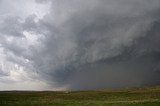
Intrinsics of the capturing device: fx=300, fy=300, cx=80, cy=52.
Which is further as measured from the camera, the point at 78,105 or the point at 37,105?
the point at 37,105

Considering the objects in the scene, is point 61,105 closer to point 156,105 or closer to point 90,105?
point 90,105

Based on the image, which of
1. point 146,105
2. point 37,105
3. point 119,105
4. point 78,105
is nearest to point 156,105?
point 146,105

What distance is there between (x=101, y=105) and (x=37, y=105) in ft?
40.2

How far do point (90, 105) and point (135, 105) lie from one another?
302 inches

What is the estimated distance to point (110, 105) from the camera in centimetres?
5166

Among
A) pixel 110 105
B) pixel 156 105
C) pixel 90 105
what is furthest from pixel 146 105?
pixel 90 105

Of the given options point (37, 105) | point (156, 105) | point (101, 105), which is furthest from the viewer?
point (37, 105)

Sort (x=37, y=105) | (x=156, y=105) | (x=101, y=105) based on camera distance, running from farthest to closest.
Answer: (x=37, y=105) → (x=101, y=105) → (x=156, y=105)

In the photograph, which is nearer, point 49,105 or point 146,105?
point 146,105

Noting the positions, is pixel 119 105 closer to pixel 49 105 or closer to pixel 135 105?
pixel 135 105

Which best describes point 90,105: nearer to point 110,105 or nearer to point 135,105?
point 110,105

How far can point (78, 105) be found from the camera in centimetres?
5225

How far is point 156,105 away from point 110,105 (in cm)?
780

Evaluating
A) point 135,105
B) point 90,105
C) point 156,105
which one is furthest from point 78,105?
point 156,105
